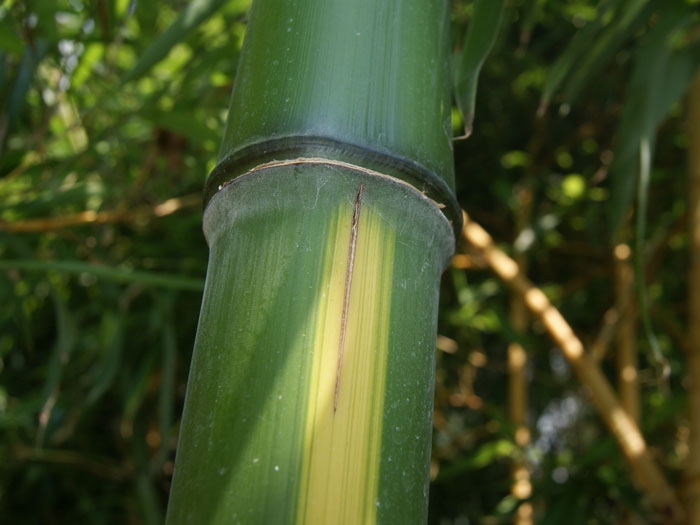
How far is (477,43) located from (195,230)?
1057mm

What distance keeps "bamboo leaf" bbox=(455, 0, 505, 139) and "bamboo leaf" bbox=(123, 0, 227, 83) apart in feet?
0.77

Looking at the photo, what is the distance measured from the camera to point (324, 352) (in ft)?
1.12

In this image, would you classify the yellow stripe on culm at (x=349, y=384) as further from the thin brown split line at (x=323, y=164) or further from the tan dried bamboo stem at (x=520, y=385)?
the tan dried bamboo stem at (x=520, y=385)

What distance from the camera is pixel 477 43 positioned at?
1.67ft

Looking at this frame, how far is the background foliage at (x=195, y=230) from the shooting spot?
0.85 m

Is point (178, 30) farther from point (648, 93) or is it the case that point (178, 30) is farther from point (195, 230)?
point (195, 230)

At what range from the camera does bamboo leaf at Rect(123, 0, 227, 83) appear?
0.64 meters

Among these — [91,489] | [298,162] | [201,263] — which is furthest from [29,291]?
[298,162]

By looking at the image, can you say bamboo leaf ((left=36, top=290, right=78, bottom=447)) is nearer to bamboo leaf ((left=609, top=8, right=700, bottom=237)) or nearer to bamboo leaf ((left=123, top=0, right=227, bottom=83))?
bamboo leaf ((left=123, top=0, right=227, bottom=83))

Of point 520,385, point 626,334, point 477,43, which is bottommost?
point 520,385

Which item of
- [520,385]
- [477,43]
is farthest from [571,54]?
→ [520,385]

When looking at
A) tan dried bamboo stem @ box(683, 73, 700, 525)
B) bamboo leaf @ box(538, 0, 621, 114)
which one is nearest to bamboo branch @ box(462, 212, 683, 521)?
tan dried bamboo stem @ box(683, 73, 700, 525)

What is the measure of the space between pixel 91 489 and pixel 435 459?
0.84m

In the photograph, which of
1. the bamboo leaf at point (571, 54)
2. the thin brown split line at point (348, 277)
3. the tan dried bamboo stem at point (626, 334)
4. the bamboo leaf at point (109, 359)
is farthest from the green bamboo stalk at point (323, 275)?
the tan dried bamboo stem at point (626, 334)
